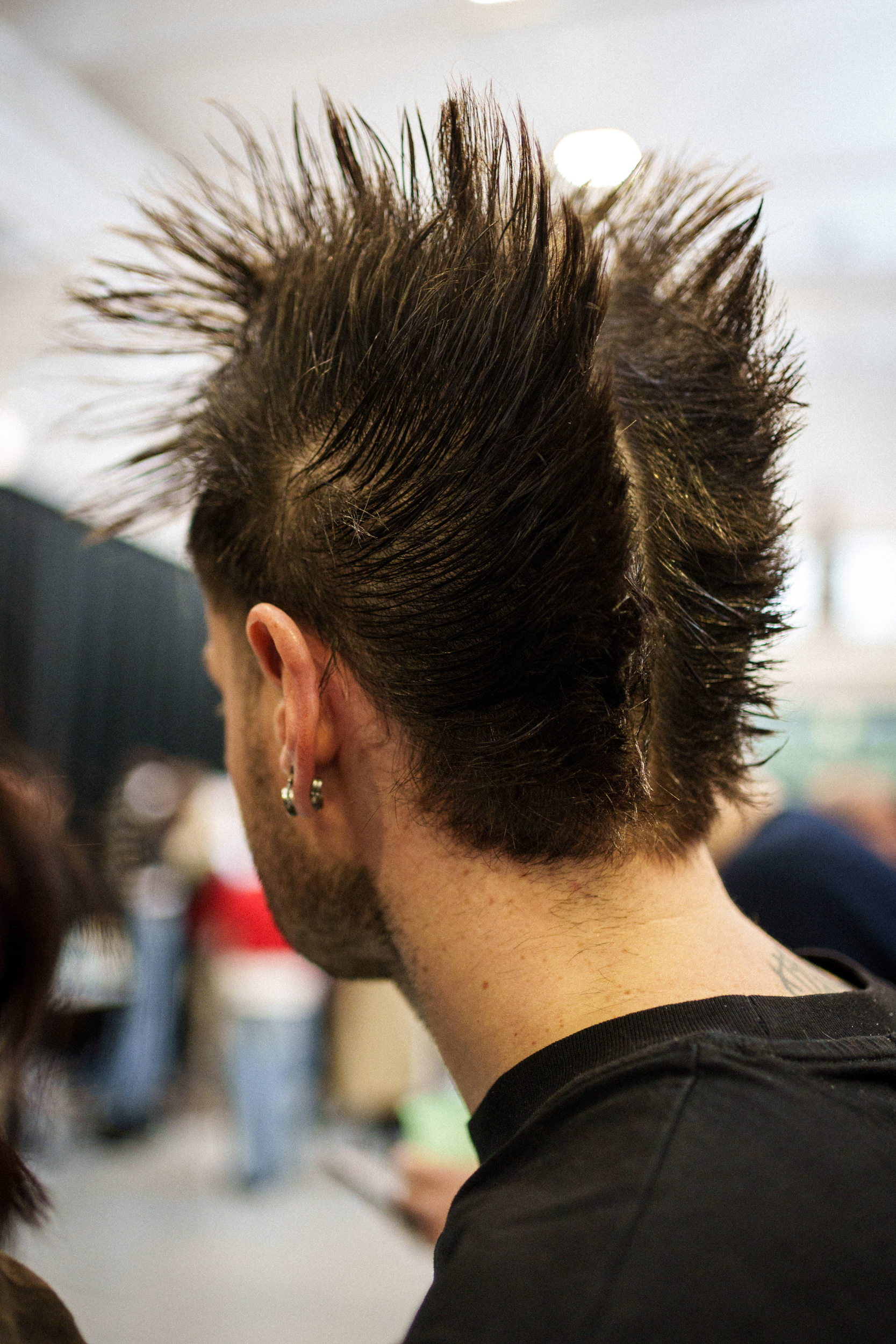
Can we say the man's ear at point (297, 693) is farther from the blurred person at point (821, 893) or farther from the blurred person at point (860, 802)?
the blurred person at point (860, 802)

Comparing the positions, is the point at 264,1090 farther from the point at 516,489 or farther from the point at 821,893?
the point at 516,489

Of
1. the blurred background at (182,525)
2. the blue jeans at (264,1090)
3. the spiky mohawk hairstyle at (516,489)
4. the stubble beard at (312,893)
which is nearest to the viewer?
the spiky mohawk hairstyle at (516,489)

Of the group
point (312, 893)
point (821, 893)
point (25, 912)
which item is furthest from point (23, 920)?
point (821, 893)

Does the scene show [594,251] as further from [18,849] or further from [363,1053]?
[363,1053]

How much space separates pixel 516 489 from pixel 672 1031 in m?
0.37

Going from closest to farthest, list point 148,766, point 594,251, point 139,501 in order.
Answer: point 594,251 → point 139,501 → point 148,766

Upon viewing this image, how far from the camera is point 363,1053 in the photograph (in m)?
5.10

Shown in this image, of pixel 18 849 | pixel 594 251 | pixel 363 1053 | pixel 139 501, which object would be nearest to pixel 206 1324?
pixel 363 1053

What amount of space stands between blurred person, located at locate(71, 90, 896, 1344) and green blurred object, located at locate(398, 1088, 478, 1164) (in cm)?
62

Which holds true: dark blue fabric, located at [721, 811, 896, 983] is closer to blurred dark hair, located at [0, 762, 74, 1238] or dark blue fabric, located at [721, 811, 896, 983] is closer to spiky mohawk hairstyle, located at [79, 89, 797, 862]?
spiky mohawk hairstyle, located at [79, 89, 797, 862]

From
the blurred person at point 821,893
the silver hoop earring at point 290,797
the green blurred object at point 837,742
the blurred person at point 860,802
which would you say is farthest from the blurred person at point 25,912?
the green blurred object at point 837,742

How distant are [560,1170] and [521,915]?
0.66 ft

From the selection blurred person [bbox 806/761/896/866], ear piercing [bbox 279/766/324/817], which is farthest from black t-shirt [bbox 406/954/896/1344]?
blurred person [bbox 806/761/896/866]

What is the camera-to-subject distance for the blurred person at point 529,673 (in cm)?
62
